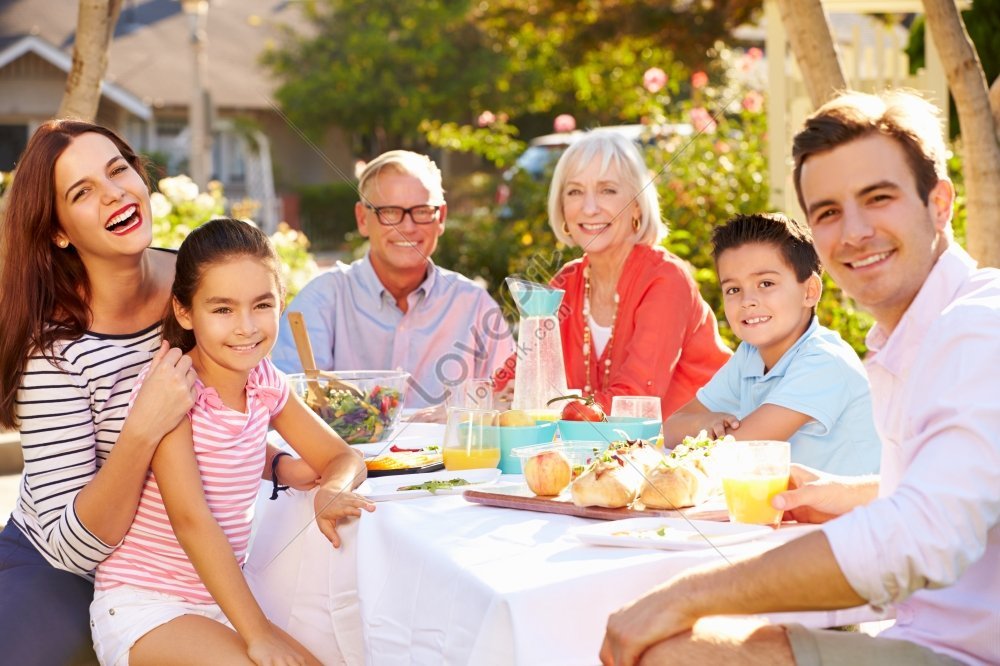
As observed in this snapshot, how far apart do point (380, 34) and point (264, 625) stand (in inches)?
1069

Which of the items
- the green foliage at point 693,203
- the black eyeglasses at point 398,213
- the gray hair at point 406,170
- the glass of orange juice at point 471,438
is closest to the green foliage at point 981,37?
the green foliage at point 693,203

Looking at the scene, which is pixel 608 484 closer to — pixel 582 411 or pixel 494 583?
pixel 494 583

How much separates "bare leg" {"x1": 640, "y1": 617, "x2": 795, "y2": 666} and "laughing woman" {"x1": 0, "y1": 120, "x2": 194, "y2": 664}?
1.37 metres

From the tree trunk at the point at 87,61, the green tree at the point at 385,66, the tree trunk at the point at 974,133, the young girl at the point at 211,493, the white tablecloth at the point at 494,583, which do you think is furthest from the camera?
the green tree at the point at 385,66

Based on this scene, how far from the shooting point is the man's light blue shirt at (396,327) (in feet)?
15.3

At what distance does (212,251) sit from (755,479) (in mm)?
1387

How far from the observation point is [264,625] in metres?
2.68

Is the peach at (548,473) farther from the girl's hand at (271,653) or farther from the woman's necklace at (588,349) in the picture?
the woman's necklace at (588,349)

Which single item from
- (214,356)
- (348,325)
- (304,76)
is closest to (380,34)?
(304,76)

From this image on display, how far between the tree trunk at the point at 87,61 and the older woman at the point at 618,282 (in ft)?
7.62

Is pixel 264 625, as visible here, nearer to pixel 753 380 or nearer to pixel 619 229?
pixel 753 380

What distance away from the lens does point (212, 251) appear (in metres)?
2.83

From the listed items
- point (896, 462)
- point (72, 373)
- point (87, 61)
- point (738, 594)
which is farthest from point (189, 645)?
point (87, 61)

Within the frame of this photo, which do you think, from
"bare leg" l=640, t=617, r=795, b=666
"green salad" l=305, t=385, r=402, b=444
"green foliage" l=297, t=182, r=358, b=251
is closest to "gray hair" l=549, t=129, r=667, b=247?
"green salad" l=305, t=385, r=402, b=444
